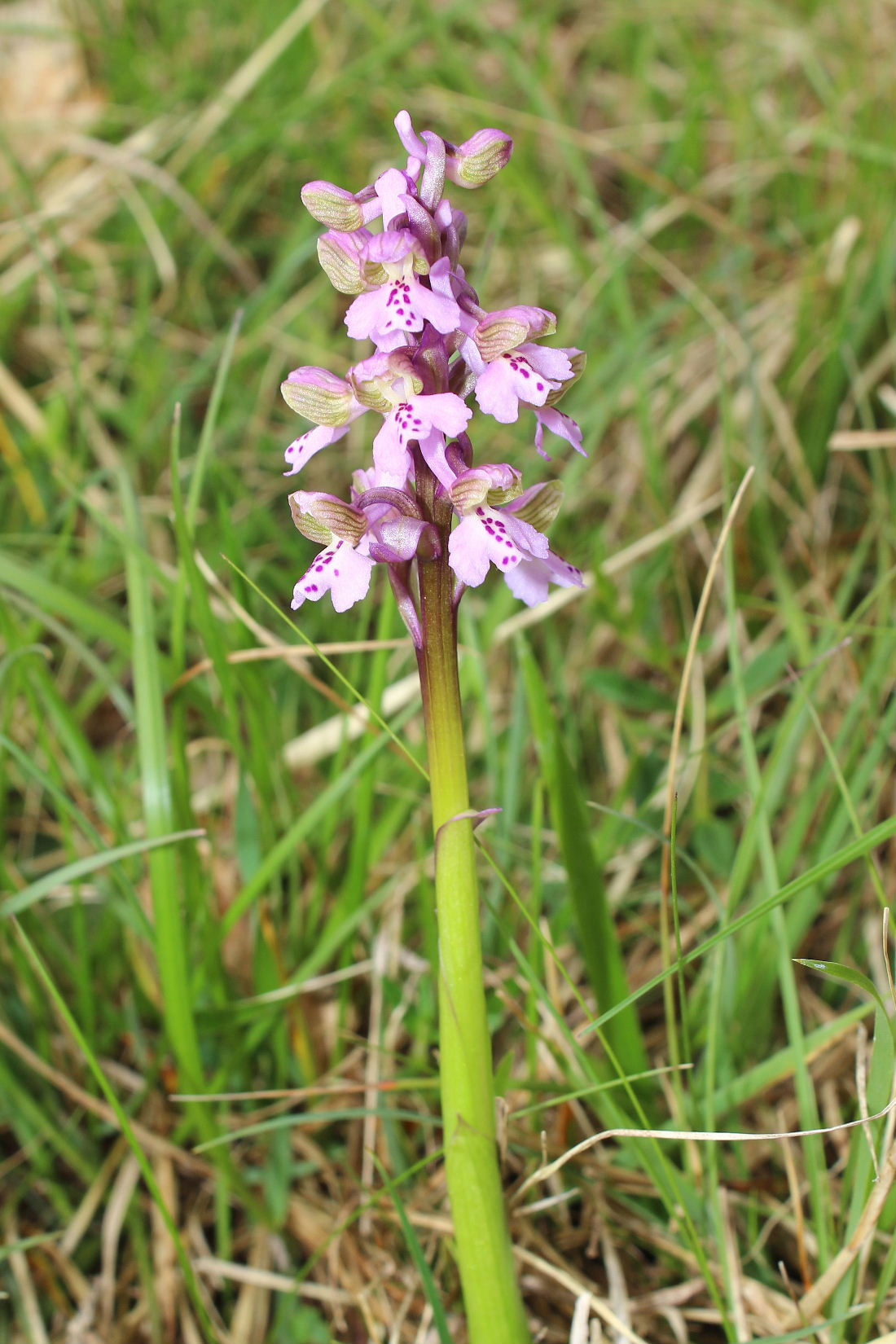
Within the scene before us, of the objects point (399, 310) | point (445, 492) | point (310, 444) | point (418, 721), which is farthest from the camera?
point (418, 721)

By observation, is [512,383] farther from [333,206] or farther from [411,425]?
[333,206]

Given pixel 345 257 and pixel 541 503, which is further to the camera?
pixel 541 503

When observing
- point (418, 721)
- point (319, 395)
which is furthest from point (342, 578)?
point (418, 721)

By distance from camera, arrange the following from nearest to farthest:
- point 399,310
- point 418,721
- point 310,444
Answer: point 399,310, point 310,444, point 418,721

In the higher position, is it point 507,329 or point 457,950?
point 507,329

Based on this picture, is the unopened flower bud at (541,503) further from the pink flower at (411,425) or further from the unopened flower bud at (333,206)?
the unopened flower bud at (333,206)

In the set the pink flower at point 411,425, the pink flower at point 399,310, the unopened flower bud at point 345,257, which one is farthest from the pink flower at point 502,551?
the unopened flower bud at point 345,257

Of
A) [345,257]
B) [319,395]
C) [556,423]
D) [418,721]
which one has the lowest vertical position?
[418,721]
